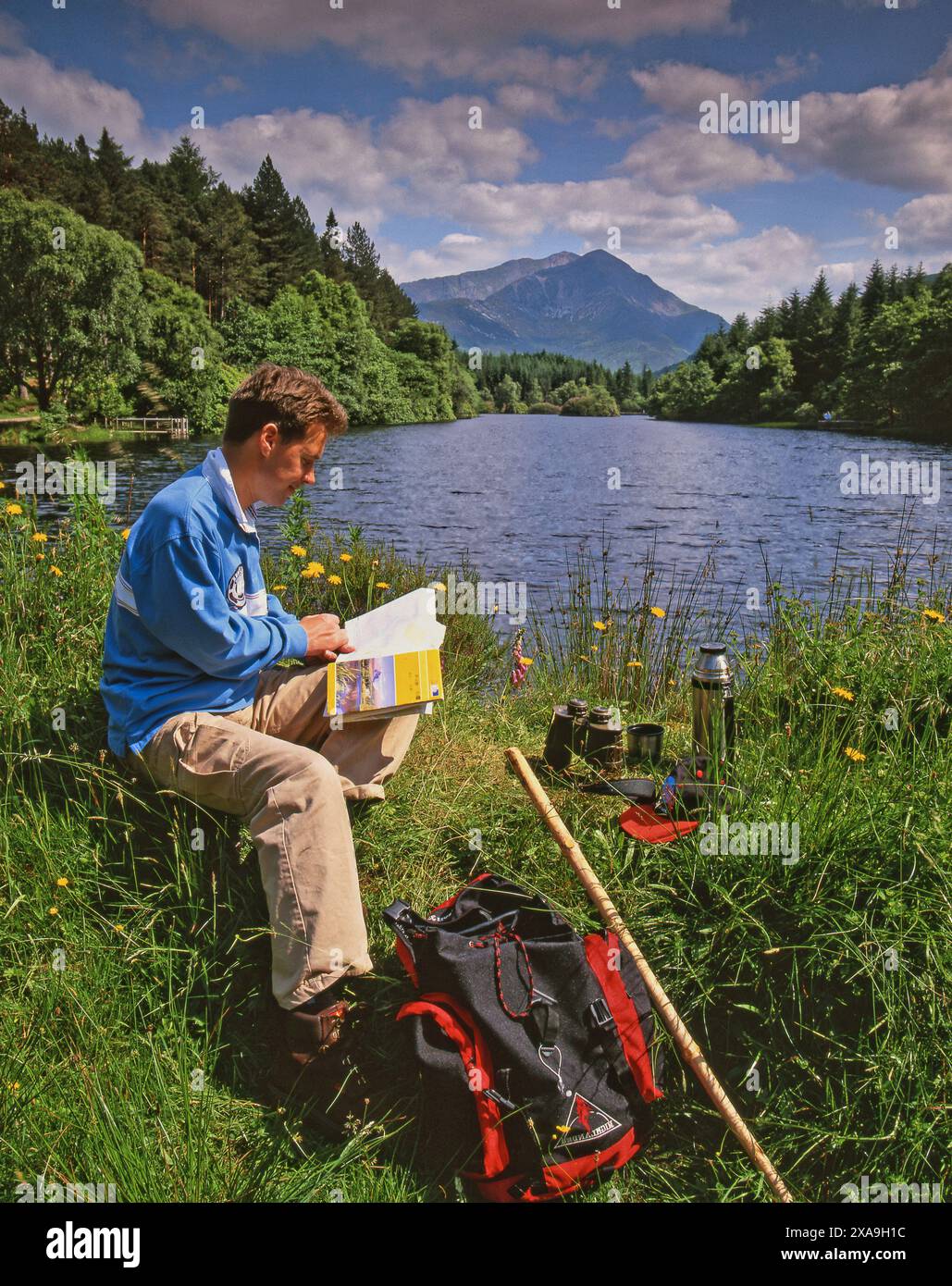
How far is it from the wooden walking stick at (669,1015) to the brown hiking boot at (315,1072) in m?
0.81

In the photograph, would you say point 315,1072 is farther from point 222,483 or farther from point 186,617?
point 222,483

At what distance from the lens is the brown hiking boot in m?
2.31

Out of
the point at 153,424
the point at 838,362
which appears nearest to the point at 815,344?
the point at 838,362

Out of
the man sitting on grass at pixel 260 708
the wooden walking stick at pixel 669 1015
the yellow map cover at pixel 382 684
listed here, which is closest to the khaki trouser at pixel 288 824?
the man sitting on grass at pixel 260 708

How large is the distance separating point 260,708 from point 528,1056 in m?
1.53

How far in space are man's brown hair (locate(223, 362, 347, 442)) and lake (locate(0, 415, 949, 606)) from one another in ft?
11.1

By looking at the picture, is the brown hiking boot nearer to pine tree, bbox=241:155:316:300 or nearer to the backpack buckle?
the backpack buckle

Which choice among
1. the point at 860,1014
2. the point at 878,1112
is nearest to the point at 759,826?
the point at 860,1014

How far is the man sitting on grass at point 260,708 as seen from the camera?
234 centimetres

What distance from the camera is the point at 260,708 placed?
311 cm
